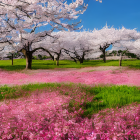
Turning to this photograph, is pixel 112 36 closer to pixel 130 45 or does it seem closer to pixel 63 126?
pixel 130 45

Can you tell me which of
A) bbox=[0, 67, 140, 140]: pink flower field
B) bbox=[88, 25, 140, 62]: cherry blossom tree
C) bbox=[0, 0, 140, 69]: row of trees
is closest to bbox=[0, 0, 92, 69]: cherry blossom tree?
bbox=[0, 0, 140, 69]: row of trees

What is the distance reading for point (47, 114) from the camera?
17.8 ft

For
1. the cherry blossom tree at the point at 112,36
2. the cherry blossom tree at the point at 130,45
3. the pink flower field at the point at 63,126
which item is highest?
the cherry blossom tree at the point at 112,36

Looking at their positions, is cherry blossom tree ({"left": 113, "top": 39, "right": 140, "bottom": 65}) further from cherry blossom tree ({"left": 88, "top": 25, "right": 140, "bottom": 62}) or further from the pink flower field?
the pink flower field

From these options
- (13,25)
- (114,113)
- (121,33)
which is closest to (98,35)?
(121,33)

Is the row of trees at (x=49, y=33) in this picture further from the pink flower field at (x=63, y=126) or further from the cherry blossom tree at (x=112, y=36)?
the pink flower field at (x=63, y=126)

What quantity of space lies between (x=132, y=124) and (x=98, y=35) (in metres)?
55.7

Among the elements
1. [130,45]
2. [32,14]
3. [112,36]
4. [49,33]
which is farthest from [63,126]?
[130,45]

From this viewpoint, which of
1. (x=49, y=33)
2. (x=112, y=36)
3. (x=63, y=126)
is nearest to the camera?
(x=63, y=126)

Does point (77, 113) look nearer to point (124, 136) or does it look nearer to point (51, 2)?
point (124, 136)

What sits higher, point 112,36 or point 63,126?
point 112,36

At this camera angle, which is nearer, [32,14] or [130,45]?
[32,14]

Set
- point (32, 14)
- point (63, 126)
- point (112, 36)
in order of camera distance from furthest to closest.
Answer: point (112, 36), point (32, 14), point (63, 126)

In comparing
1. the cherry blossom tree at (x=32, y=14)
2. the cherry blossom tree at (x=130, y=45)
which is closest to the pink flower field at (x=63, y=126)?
the cherry blossom tree at (x=32, y=14)
